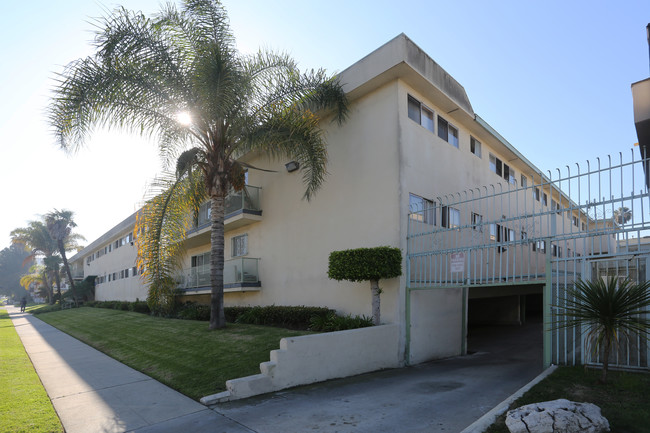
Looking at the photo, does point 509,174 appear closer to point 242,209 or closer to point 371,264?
point 371,264

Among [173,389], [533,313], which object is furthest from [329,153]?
[533,313]

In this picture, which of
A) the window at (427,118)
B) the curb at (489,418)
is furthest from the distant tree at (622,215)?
the window at (427,118)

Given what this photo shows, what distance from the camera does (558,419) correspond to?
14.5 ft

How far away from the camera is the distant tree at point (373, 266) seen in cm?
1002

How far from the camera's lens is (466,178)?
14.4 m

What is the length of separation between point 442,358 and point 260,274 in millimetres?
7354

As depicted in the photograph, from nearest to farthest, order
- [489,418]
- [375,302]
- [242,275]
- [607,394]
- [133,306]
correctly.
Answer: [489,418]
[607,394]
[375,302]
[242,275]
[133,306]

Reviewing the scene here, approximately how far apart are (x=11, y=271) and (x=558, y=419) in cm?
13526

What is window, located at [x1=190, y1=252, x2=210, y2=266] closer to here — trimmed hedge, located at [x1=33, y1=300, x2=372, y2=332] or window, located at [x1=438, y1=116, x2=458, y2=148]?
trimmed hedge, located at [x1=33, y1=300, x2=372, y2=332]

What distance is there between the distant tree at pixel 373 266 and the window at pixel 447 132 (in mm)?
5045

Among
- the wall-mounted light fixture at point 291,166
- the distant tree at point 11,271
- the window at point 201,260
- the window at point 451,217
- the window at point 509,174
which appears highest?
the window at point 509,174

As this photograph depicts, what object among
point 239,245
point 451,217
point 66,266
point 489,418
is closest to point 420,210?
point 451,217

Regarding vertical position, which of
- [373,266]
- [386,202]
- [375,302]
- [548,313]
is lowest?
[375,302]

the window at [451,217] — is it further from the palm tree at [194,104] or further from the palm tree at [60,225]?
the palm tree at [60,225]
